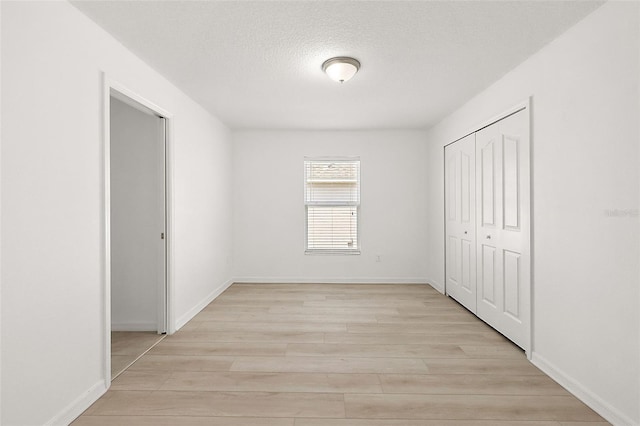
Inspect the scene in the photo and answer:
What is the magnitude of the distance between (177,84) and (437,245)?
4.11 m

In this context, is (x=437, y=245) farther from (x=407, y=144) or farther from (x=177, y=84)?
Answer: (x=177, y=84)

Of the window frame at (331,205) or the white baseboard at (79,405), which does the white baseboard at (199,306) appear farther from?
the window frame at (331,205)

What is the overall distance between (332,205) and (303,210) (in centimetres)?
49

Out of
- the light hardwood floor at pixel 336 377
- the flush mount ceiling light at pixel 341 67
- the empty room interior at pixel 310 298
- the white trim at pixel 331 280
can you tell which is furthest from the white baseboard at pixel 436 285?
the flush mount ceiling light at pixel 341 67

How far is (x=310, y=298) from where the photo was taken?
4.75m

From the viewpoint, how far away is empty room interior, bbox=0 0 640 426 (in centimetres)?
191

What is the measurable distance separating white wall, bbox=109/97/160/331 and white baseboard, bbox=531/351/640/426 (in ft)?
11.7

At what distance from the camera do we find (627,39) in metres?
1.95

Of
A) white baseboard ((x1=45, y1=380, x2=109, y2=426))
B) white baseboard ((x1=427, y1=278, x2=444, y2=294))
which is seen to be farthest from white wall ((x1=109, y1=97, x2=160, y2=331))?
white baseboard ((x1=427, y1=278, x2=444, y2=294))

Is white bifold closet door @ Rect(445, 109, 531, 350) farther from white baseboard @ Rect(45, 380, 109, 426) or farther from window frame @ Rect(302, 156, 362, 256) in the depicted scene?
white baseboard @ Rect(45, 380, 109, 426)

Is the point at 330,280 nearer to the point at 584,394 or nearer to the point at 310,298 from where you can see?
the point at 310,298

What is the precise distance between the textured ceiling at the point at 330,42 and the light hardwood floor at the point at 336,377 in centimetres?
250

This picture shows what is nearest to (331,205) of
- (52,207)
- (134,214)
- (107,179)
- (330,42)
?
(134,214)

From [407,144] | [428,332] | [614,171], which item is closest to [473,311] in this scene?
[428,332]
